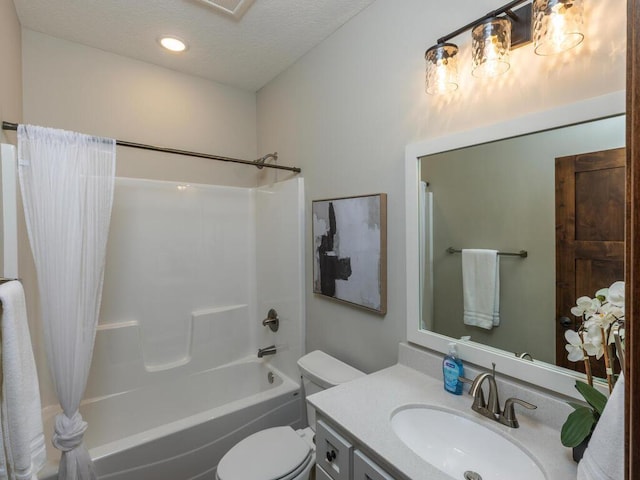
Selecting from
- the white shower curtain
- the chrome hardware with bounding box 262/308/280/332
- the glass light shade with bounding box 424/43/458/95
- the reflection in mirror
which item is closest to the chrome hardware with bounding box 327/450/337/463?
the reflection in mirror

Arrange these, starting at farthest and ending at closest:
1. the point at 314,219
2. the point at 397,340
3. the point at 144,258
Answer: the point at 144,258 < the point at 314,219 < the point at 397,340

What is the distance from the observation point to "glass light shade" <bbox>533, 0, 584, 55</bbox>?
0.90 metres

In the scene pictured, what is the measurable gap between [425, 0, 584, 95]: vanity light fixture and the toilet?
138 centimetres

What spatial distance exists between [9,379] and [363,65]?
71.7 inches

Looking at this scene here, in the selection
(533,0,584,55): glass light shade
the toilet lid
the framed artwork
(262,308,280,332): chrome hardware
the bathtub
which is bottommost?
the bathtub

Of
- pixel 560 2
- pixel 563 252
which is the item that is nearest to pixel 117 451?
pixel 563 252

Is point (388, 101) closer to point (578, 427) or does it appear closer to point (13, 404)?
point (578, 427)

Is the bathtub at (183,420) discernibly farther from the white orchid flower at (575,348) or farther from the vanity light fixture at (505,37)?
the vanity light fixture at (505,37)

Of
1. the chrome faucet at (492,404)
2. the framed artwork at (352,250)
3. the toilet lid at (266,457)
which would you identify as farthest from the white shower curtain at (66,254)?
the chrome faucet at (492,404)

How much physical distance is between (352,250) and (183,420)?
128cm

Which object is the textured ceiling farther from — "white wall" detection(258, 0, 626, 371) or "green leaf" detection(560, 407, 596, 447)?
"green leaf" detection(560, 407, 596, 447)

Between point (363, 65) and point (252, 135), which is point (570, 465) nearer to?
point (363, 65)

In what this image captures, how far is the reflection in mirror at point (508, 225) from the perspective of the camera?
3.28 ft

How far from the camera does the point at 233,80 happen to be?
7.91ft
